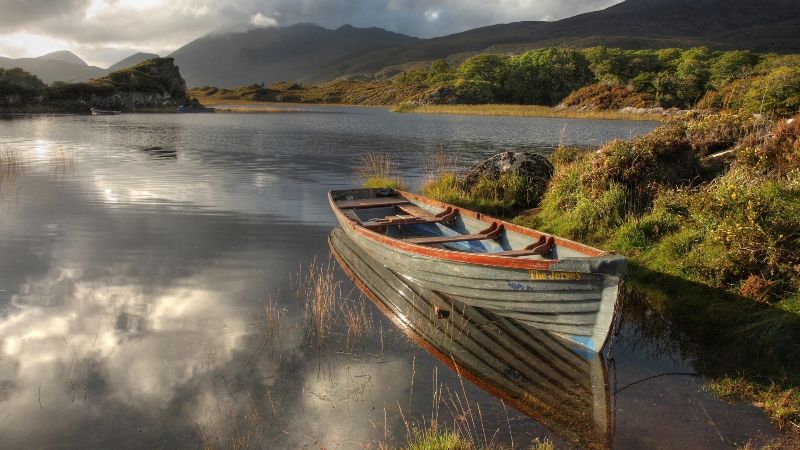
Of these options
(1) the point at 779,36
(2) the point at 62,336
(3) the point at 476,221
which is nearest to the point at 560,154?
(3) the point at 476,221

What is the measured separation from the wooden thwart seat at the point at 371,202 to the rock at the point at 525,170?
9.43 ft

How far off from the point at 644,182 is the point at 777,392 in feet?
25.1

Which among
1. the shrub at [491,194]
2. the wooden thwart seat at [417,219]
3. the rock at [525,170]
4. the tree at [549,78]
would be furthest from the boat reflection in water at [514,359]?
the tree at [549,78]

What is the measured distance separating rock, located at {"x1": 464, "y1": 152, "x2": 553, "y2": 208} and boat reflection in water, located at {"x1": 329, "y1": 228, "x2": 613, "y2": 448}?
7512 mm

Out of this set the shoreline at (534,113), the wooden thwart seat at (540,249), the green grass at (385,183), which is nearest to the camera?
the wooden thwart seat at (540,249)

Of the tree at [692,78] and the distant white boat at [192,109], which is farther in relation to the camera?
the distant white boat at [192,109]

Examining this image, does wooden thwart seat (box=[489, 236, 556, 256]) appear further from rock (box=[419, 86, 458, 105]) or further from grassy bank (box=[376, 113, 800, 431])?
rock (box=[419, 86, 458, 105])

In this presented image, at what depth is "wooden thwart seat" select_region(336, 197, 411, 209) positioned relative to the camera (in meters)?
15.7

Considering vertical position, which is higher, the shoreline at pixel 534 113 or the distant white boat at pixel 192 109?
the distant white boat at pixel 192 109

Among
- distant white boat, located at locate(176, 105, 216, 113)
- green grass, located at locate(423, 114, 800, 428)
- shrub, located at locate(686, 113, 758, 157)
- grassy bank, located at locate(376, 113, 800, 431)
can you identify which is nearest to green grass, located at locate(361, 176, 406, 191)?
grassy bank, located at locate(376, 113, 800, 431)

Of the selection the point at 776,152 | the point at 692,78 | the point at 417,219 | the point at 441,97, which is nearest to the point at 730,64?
the point at 692,78

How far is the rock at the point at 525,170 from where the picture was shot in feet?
56.9

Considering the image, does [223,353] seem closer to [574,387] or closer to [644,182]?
[574,387]

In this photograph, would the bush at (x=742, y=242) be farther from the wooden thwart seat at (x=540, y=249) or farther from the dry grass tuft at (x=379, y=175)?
the dry grass tuft at (x=379, y=175)
